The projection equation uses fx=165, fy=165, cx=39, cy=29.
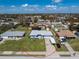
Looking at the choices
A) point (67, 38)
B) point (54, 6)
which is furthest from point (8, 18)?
point (54, 6)

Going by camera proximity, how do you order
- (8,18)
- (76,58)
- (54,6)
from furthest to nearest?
(8,18)
(54,6)
(76,58)

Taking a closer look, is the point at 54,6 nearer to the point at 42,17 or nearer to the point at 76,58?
the point at 76,58

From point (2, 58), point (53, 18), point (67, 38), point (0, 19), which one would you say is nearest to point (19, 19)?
point (0, 19)

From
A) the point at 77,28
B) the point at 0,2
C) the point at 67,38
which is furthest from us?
the point at 77,28

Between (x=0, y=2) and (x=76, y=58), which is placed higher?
(x=0, y=2)

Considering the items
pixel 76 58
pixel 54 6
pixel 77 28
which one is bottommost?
pixel 77 28

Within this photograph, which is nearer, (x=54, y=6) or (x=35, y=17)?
(x=54, y=6)

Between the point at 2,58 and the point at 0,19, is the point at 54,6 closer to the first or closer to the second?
the point at 2,58

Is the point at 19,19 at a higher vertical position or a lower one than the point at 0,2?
lower

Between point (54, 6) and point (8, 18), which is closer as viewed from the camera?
point (54, 6)
